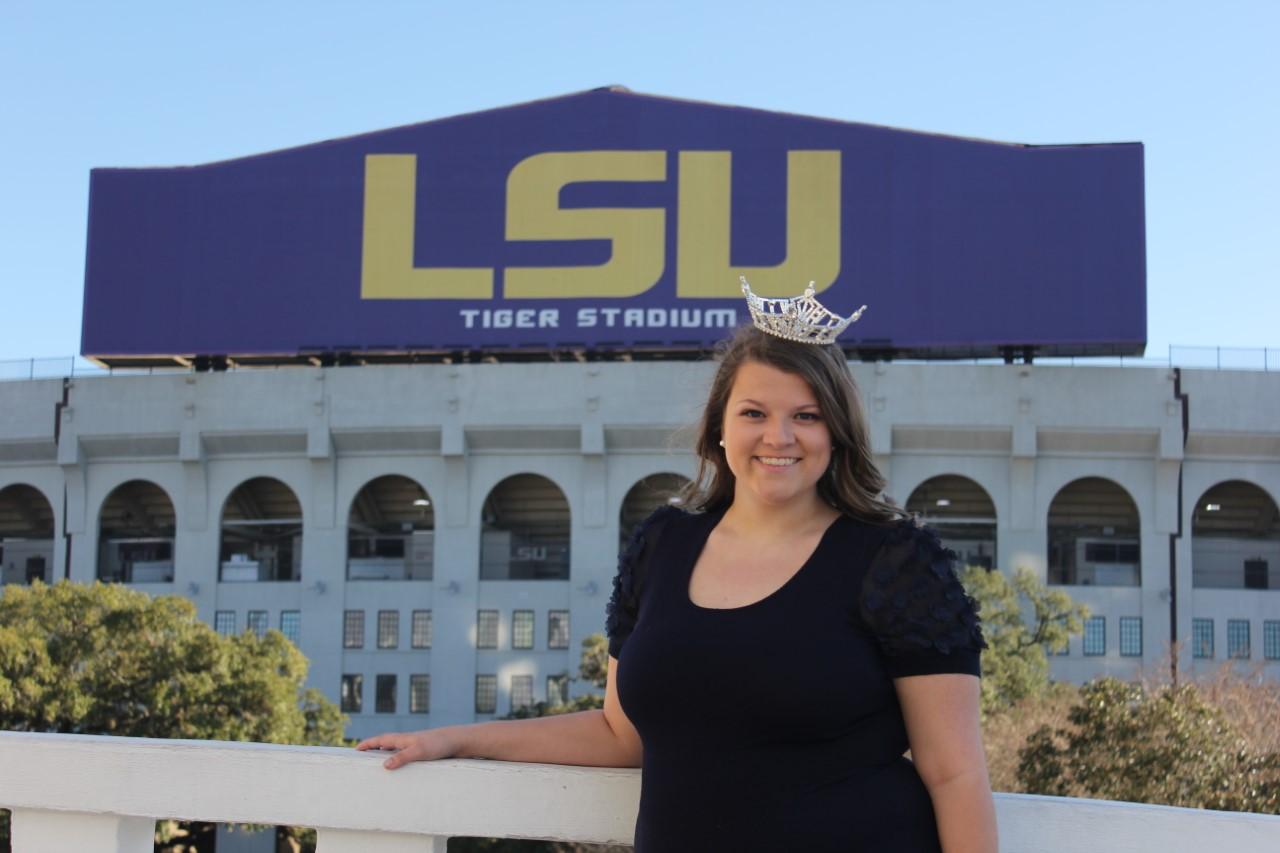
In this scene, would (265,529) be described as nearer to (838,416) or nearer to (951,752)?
(838,416)

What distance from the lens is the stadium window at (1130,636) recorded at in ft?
167

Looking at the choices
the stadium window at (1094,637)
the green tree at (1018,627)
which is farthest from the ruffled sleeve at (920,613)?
the stadium window at (1094,637)

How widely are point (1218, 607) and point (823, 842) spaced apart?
53.3 m

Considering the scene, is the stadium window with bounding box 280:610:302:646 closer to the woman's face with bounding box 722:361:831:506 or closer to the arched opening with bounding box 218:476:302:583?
the arched opening with bounding box 218:476:302:583

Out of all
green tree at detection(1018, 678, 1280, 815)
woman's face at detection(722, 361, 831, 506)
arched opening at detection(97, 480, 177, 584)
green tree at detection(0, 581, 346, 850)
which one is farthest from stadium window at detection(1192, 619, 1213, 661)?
woman's face at detection(722, 361, 831, 506)

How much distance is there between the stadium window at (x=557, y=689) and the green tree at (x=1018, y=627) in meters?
15.0

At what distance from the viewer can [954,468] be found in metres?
53.2

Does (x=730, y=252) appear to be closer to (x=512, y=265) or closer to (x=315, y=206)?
(x=512, y=265)

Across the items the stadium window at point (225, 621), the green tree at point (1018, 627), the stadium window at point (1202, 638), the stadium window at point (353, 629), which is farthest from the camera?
the stadium window at point (225, 621)

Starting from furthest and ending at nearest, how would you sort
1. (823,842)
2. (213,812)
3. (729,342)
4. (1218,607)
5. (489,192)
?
(489,192)
(1218,607)
(729,342)
(213,812)
(823,842)

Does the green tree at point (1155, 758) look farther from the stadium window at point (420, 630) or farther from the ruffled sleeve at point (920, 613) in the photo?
the stadium window at point (420, 630)

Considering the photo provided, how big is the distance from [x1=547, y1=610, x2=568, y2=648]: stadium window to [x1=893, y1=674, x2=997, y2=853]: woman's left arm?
1975 inches

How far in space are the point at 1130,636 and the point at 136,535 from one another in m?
42.1

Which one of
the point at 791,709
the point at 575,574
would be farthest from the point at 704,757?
the point at 575,574
